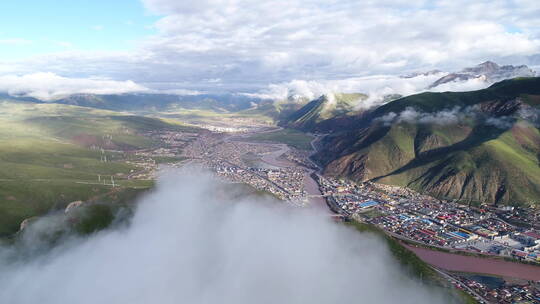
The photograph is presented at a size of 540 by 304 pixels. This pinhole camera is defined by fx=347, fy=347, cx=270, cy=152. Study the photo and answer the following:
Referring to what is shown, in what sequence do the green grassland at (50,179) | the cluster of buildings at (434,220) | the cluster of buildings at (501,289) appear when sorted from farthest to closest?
the green grassland at (50,179), the cluster of buildings at (434,220), the cluster of buildings at (501,289)

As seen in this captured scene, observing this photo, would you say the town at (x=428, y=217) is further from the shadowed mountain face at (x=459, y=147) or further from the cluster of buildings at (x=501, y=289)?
the shadowed mountain face at (x=459, y=147)

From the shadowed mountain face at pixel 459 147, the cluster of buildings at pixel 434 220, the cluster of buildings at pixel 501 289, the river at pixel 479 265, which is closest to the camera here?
the cluster of buildings at pixel 501 289

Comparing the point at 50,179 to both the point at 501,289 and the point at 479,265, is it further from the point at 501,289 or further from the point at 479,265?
the point at 501,289

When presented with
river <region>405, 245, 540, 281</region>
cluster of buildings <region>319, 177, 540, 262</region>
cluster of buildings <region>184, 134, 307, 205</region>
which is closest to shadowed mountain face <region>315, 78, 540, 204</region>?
cluster of buildings <region>319, 177, 540, 262</region>

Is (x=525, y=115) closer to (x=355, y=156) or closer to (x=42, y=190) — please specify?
(x=355, y=156)

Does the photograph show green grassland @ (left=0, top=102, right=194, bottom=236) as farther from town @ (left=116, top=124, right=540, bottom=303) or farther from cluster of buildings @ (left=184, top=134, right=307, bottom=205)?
cluster of buildings @ (left=184, top=134, right=307, bottom=205)

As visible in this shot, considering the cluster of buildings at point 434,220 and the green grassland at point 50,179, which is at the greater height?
the green grassland at point 50,179

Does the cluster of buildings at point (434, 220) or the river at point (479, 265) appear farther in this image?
the cluster of buildings at point (434, 220)

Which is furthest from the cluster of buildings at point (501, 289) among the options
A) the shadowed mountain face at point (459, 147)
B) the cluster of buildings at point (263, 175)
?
the cluster of buildings at point (263, 175)

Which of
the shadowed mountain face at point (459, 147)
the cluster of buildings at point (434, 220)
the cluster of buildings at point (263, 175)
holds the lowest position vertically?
the cluster of buildings at point (434, 220)

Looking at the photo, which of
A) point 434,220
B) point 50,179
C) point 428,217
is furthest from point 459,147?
point 50,179
